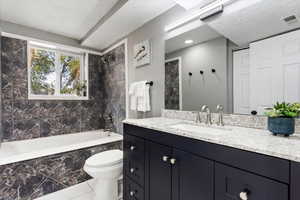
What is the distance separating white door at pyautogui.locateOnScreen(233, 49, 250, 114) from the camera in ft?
4.17

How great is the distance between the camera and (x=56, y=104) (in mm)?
2920

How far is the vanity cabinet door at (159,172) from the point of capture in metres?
1.17

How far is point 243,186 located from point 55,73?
3.37 m

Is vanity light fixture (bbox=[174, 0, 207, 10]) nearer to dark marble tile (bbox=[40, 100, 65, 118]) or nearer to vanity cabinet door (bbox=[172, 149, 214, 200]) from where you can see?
vanity cabinet door (bbox=[172, 149, 214, 200])

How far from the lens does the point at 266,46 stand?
1.16 meters

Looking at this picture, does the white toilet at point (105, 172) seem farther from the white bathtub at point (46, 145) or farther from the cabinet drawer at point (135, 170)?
the white bathtub at point (46, 145)

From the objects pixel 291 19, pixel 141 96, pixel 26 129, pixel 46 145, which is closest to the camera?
pixel 291 19

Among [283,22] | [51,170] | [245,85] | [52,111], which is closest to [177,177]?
[245,85]

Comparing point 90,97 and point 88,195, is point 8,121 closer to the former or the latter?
point 90,97

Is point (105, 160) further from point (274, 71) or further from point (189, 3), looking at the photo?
point (189, 3)

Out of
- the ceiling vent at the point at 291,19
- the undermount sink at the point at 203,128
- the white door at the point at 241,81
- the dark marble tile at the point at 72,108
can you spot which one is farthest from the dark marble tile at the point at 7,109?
the ceiling vent at the point at 291,19

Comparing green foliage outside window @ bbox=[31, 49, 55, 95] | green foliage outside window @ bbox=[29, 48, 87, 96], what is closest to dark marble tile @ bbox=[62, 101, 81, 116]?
green foliage outside window @ bbox=[29, 48, 87, 96]

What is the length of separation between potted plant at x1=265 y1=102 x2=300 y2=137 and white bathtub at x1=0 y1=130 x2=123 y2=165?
209 cm

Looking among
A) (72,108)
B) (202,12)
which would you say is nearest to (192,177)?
(202,12)
